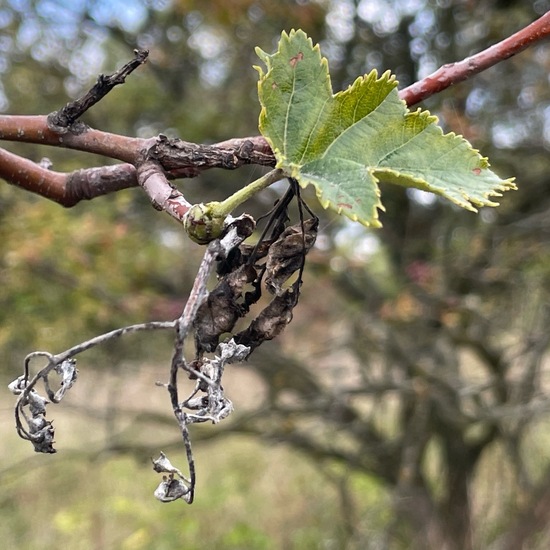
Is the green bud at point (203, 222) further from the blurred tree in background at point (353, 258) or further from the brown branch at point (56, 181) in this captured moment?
the blurred tree in background at point (353, 258)

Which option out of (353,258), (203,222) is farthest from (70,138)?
(353,258)

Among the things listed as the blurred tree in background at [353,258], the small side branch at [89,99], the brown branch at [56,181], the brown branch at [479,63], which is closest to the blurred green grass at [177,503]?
the blurred tree in background at [353,258]

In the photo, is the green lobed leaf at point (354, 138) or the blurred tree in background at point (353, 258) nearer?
the green lobed leaf at point (354, 138)

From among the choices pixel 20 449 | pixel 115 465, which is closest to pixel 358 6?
pixel 115 465

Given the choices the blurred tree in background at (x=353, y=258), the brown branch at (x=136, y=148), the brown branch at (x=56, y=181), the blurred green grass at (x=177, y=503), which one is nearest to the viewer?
the brown branch at (x=136, y=148)

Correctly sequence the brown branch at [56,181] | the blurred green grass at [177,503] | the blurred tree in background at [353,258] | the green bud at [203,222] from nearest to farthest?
the green bud at [203,222]
the brown branch at [56,181]
the blurred tree in background at [353,258]
the blurred green grass at [177,503]
